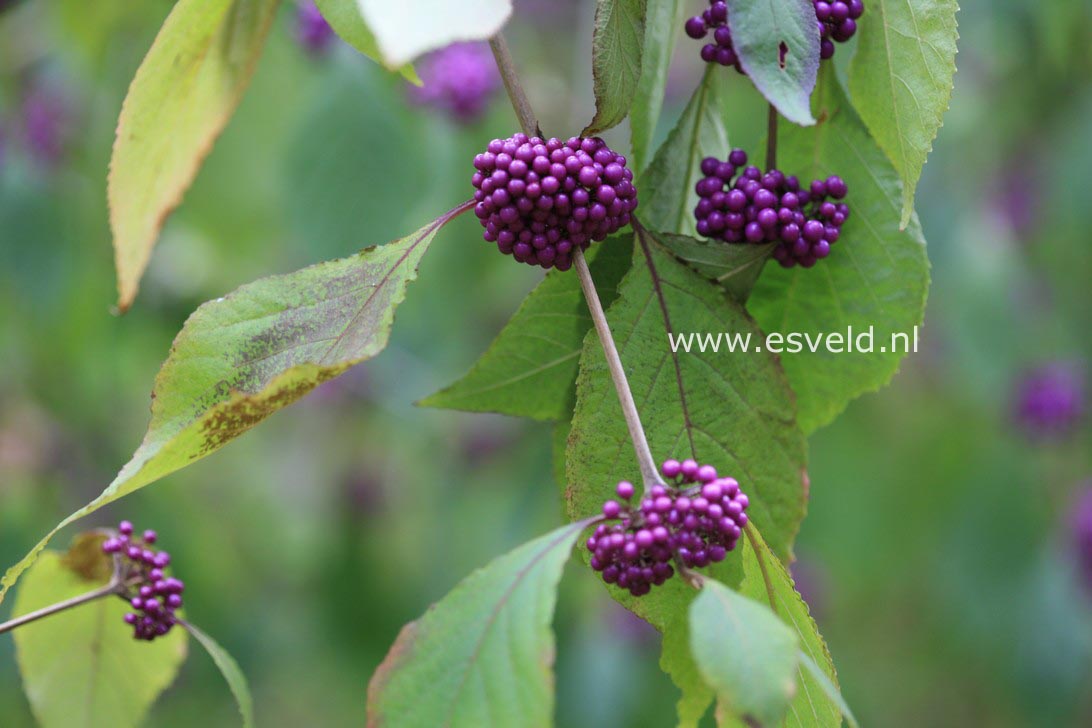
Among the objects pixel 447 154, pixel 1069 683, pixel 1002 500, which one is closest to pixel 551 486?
pixel 447 154

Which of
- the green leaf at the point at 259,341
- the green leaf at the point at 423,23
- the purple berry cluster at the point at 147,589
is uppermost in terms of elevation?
the green leaf at the point at 423,23

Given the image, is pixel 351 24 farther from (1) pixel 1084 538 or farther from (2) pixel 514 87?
(1) pixel 1084 538

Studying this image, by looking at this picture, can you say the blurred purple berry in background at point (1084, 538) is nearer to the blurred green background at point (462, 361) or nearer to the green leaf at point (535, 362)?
the blurred green background at point (462, 361)

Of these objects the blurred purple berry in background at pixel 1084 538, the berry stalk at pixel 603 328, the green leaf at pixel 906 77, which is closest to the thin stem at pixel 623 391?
the berry stalk at pixel 603 328

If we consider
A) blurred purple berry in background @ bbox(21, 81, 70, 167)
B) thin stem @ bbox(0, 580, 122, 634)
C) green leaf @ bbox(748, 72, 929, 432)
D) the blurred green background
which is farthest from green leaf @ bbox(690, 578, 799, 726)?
blurred purple berry in background @ bbox(21, 81, 70, 167)

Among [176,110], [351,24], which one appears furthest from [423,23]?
[176,110]

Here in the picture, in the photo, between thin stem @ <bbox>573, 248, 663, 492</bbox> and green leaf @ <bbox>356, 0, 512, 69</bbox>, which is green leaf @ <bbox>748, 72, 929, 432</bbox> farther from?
green leaf @ <bbox>356, 0, 512, 69</bbox>
